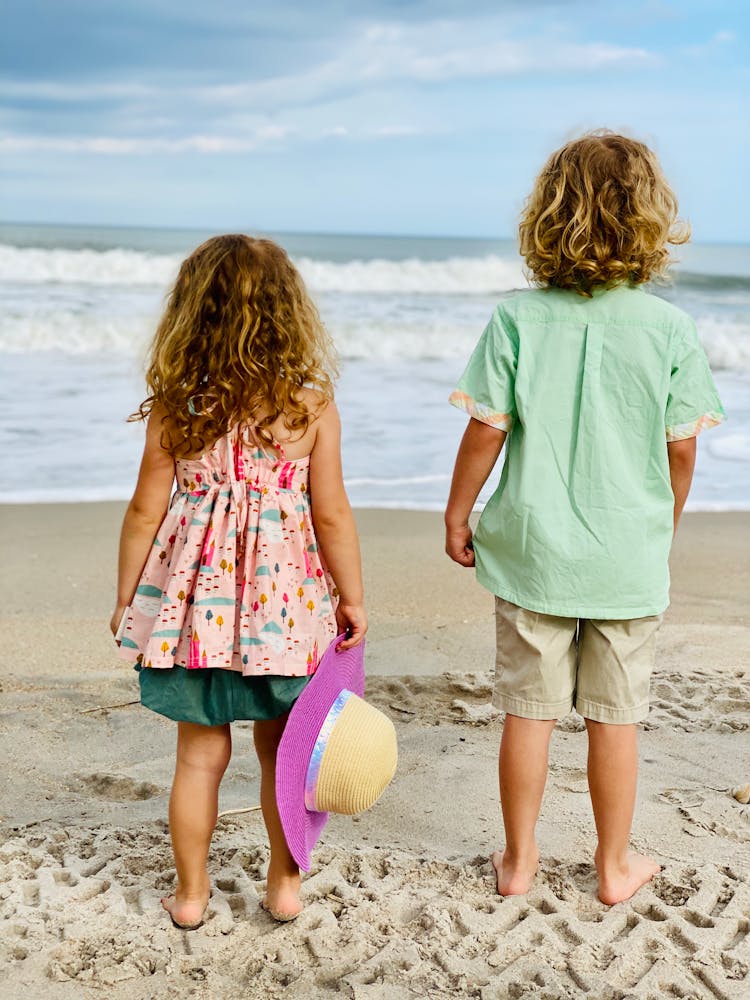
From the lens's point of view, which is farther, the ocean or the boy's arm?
the ocean

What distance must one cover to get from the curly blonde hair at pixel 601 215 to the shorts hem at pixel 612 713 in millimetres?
946

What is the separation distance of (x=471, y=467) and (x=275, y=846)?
98 cm

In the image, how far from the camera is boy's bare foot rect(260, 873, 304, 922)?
2293 millimetres

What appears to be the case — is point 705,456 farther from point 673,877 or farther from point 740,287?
point 740,287

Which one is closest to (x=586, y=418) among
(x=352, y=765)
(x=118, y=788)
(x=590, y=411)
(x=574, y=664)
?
(x=590, y=411)

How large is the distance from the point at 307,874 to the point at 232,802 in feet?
1.68

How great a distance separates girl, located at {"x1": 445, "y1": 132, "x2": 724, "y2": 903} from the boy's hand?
0.11 m

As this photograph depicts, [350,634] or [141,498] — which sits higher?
[141,498]

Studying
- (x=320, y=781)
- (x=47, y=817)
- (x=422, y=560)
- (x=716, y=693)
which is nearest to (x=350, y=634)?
(x=320, y=781)

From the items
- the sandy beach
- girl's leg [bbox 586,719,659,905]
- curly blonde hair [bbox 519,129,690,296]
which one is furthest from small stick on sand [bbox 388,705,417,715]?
curly blonde hair [bbox 519,129,690,296]

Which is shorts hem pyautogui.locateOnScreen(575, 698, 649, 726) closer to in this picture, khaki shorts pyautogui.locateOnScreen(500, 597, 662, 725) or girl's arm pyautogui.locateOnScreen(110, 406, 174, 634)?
khaki shorts pyautogui.locateOnScreen(500, 597, 662, 725)

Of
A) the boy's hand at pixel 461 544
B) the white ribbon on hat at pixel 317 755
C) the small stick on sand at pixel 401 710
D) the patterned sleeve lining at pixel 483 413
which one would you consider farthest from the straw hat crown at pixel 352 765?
the small stick on sand at pixel 401 710

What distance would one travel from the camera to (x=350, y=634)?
2.32 m

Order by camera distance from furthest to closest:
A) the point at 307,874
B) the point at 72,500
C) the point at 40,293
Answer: the point at 40,293, the point at 72,500, the point at 307,874
